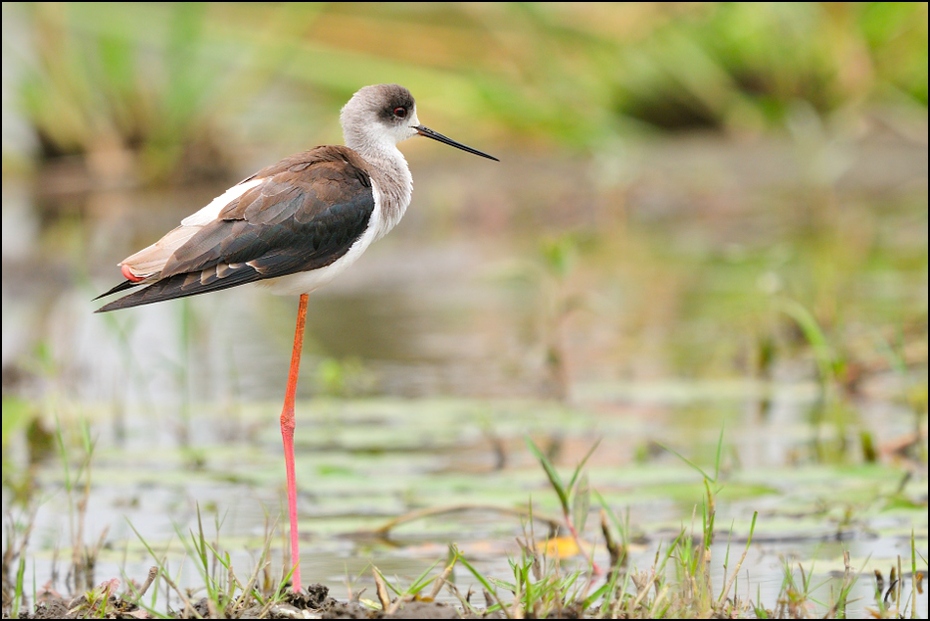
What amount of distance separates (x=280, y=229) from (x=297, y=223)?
0.15 feet

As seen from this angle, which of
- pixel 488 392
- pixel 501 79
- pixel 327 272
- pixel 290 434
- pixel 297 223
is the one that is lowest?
pixel 290 434

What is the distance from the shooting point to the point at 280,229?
368 centimetres

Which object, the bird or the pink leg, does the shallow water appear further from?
the bird

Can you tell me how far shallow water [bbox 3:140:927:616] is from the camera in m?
4.92

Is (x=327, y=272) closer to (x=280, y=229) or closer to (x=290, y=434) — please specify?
(x=280, y=229)

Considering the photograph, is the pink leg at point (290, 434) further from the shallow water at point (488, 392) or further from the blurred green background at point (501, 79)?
the blurred green background at point (501, 79)

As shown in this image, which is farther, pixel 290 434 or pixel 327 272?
pixel 290 434

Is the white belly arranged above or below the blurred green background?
below

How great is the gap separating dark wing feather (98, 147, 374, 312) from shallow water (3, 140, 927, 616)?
Result: 0.65 metres

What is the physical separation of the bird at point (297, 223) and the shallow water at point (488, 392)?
643 mm

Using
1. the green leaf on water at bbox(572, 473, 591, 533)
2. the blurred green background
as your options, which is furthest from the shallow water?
the blurred green background

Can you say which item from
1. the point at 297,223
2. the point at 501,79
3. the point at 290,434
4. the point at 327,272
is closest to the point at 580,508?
the point at 290,434

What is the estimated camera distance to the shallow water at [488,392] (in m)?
4.92

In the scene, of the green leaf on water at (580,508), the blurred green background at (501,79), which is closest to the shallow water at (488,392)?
the green leaf on water at (580,508)
